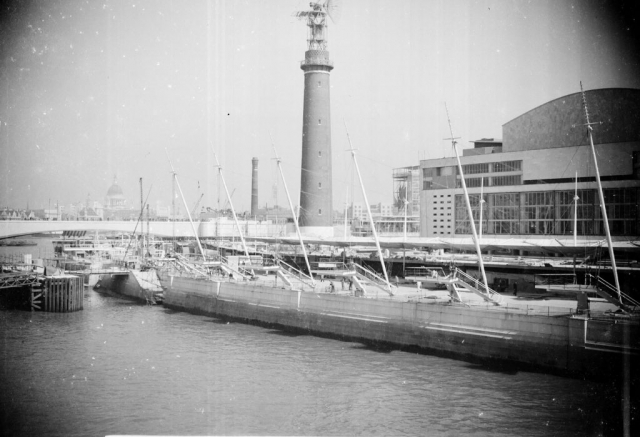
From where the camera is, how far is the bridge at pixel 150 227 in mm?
51125

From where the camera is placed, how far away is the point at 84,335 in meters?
30.5

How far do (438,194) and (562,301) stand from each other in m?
30.8

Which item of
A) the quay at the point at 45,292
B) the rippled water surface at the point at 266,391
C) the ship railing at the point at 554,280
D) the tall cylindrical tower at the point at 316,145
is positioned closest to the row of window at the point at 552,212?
the ship railing at the point at 554,280

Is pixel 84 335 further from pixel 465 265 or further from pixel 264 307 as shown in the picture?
pixel 465 265

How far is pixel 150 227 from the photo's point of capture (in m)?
65.4

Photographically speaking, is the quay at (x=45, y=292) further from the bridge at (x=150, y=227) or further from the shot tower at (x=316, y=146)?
the shot tower at (x=316, y=146)

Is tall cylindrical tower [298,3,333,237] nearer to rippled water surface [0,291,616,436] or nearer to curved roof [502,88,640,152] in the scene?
curved roof [502,88,640,152]

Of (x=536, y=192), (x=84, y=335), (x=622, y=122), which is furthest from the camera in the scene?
(x=536, y=192)

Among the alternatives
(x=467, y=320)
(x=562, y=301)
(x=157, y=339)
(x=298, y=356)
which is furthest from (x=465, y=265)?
(x=157, y=339)

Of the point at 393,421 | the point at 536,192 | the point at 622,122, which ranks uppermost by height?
the point at 622,122

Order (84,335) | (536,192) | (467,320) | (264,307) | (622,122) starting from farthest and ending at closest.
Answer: (536,192), (622,122), (264,307), (84,335), (467,320)

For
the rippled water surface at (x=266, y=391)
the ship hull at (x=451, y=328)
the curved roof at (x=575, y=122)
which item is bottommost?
the rippled water surface at (x=266, y=391)

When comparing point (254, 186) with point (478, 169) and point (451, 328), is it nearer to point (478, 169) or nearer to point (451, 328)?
point (478, 169)

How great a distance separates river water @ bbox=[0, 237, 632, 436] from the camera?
1772 centimetres
